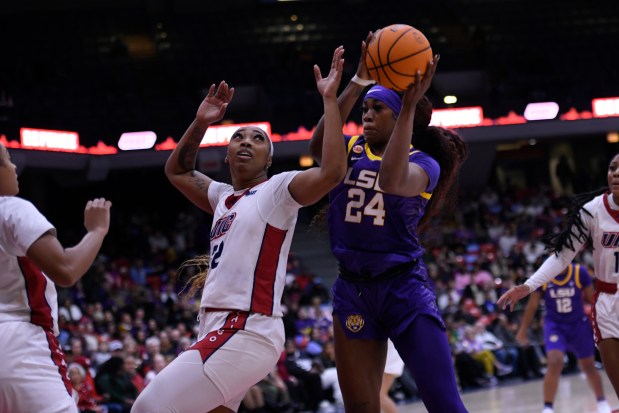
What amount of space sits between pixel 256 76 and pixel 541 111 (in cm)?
703

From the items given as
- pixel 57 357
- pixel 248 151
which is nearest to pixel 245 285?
pixel 248 151

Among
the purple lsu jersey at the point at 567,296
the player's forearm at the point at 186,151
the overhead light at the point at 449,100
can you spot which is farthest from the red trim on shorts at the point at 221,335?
the overhead light at the point at 449,100

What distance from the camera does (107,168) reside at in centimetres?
2127

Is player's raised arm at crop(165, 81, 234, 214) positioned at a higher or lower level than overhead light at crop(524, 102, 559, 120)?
lower

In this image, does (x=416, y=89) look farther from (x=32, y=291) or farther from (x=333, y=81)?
(x=32, y=291)

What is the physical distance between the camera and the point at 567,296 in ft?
36.1

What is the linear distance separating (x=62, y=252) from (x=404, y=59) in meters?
1.83

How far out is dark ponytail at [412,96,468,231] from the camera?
495 centimetres

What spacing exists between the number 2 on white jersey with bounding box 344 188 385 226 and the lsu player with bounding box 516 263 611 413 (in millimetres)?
6048

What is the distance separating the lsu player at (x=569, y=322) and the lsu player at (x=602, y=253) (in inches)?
144

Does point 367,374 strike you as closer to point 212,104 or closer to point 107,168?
point 212,104

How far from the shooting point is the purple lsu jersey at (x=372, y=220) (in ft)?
15.4

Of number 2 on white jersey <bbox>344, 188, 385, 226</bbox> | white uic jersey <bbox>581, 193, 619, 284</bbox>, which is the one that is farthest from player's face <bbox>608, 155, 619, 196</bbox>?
number 2 on white jersey <bbox>344, 188, 385, 226</bbox>

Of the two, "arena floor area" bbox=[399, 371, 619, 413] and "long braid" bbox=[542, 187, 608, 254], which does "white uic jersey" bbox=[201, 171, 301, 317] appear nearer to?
"long braid" bbox=[542, 187, 608, 254]
